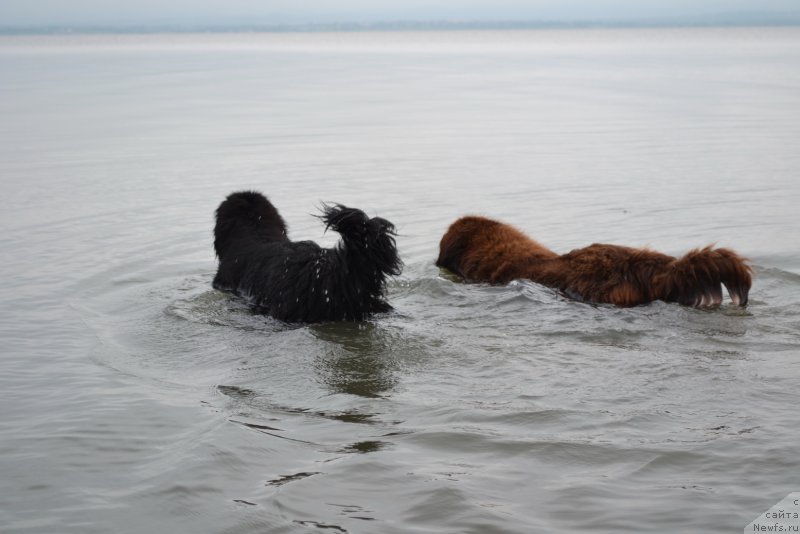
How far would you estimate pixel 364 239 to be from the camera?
659 cm

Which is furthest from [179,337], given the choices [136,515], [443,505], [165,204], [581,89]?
[581,89]

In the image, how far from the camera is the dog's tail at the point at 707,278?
6426 mm

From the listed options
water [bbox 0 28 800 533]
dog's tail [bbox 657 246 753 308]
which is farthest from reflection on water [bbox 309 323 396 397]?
dog's tail [bbox 657 246 753 308]

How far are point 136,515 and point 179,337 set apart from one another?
9.53 feet

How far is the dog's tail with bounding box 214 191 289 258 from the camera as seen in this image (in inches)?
317

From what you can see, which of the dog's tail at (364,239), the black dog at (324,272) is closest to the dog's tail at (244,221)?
the black dog at (324,272)

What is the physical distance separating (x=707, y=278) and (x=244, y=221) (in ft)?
13.3

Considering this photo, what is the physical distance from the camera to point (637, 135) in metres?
17.7

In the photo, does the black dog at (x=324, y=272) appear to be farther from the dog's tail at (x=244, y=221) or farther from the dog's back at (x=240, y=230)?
the dog's tail at (x=244, y=221)

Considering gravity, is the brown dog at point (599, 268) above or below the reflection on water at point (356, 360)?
above

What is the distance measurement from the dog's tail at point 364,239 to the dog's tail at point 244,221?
1526mm

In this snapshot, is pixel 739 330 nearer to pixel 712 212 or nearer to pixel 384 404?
pixel 384 404

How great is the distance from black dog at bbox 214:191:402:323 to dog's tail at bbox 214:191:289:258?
181mm

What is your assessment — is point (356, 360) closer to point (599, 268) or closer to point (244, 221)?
point (599, 268)
